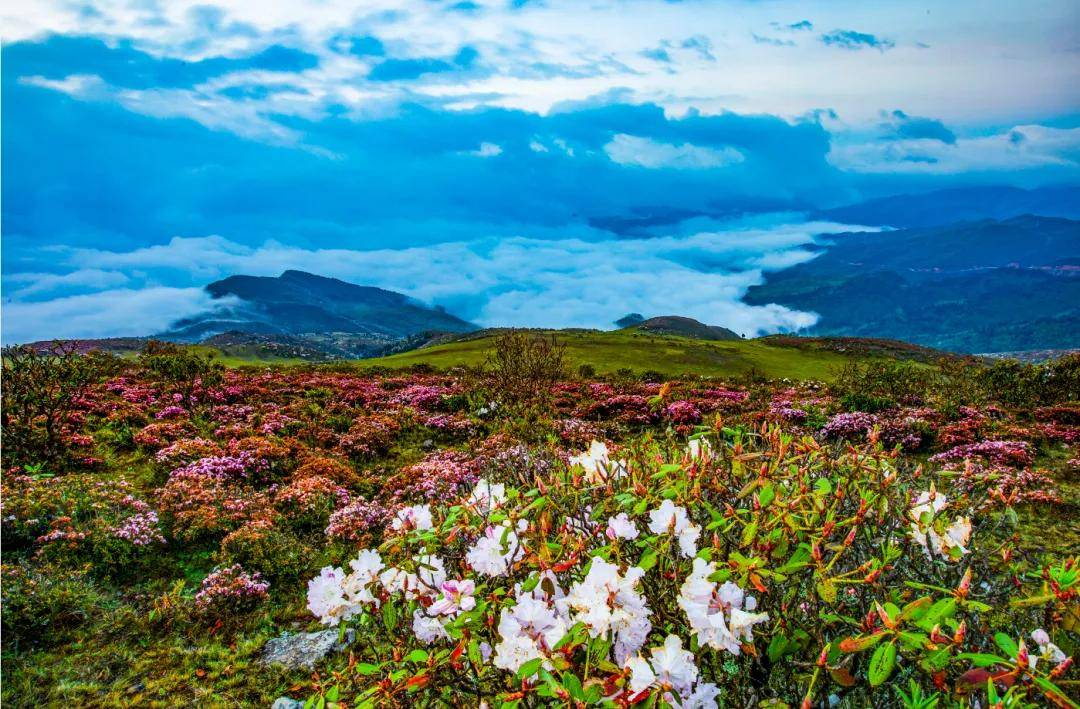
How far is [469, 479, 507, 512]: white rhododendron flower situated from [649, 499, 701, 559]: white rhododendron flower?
36.0 inches

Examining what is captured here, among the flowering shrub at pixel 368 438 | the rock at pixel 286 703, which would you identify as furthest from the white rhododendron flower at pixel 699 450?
the flowering shrub at pixel 368 438

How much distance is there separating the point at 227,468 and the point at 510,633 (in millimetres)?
10748

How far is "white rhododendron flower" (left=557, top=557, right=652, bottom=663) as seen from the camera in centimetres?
234

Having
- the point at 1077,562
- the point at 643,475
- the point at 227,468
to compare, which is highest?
the point at 643,475

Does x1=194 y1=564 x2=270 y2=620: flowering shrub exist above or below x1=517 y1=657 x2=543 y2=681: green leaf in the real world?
below

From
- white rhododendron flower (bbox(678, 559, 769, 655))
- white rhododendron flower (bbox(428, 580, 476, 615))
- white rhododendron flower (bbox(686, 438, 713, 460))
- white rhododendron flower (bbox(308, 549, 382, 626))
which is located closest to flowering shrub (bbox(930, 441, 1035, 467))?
white rhododendron flower (bbox(686, 438, 713, 460))

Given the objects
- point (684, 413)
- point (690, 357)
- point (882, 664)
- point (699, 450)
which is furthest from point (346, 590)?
point (690, 357)

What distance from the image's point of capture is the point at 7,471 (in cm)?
1080

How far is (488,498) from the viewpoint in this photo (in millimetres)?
3754

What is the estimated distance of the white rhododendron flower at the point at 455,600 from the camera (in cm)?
280

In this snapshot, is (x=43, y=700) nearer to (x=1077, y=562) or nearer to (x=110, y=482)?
(x=110, y=482)

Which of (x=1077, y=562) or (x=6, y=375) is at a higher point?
(x=6, y=375)

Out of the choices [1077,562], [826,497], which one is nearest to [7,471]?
[826,497]

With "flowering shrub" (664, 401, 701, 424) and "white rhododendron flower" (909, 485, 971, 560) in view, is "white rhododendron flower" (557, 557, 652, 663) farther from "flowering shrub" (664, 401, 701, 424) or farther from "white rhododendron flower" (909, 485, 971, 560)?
"flowering shrub" (664, 401, 701, 424)
